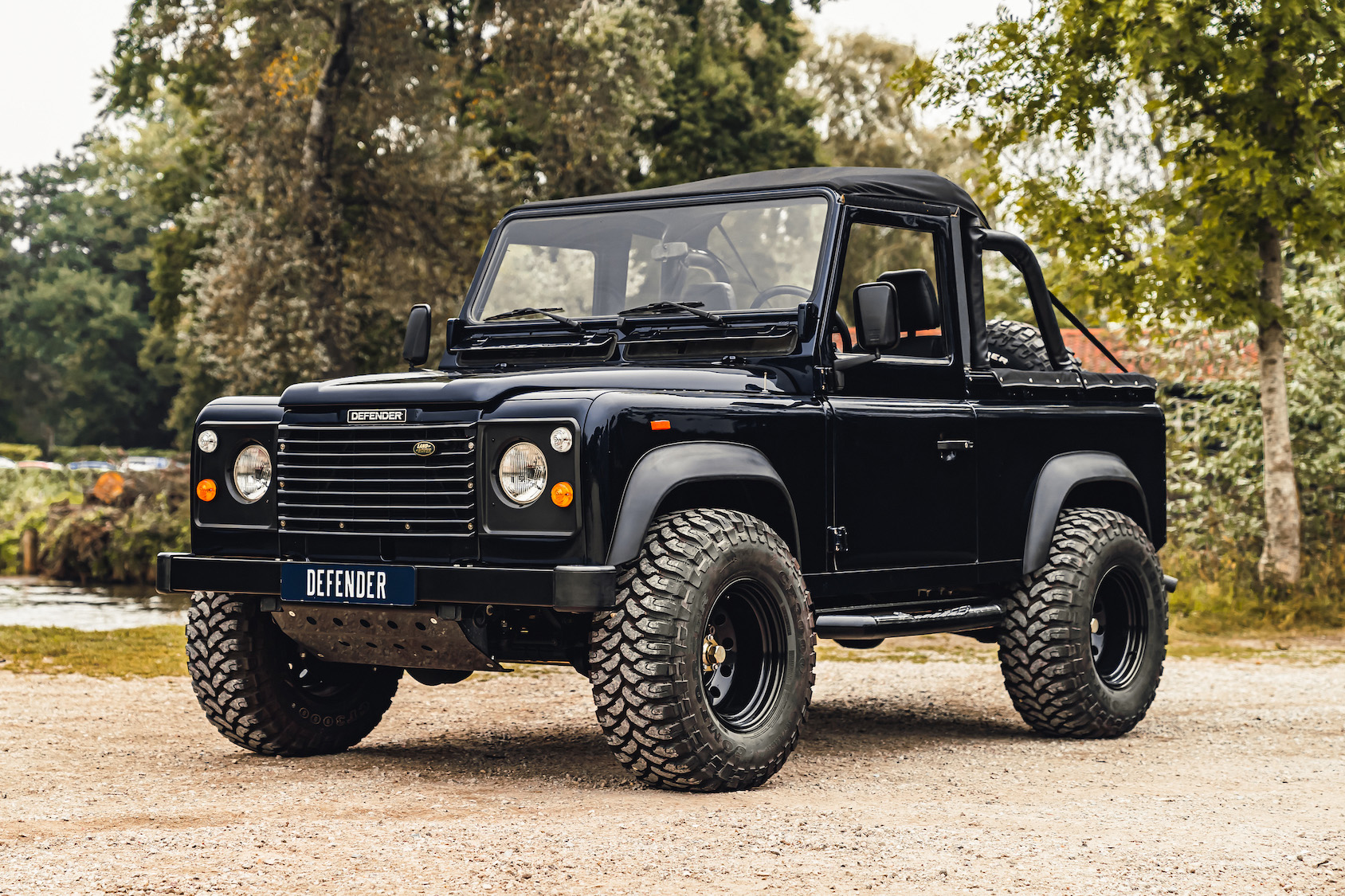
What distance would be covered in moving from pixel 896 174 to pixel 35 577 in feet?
67.6

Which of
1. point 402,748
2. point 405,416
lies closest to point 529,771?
point 402,748

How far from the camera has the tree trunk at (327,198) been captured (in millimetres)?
23703

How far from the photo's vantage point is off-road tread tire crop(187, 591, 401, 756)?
7.02m

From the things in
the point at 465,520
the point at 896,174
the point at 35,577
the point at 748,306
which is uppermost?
the point at 896,174

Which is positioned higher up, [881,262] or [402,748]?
[881,262]

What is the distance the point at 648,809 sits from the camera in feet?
18.9

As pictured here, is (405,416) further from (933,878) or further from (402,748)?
(933,878)

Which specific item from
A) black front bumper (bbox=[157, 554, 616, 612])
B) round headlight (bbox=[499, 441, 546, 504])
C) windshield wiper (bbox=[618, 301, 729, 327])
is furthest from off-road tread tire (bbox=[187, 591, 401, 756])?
windshield wiper (bbox=[618, 301, 729, 327])

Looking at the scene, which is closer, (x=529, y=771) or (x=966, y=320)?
(x=529, y=771)

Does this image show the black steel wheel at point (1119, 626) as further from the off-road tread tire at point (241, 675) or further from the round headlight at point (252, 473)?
the round headlight at point (252, 473)

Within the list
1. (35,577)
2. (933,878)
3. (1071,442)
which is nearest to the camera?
(933,878)

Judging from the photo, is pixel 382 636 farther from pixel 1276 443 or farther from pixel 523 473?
pixel 1276 443

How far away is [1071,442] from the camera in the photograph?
27.7ft

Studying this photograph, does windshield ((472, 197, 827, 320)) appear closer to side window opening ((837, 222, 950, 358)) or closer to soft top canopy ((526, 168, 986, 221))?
soft top canopy ((526, 168, 986, 221))
